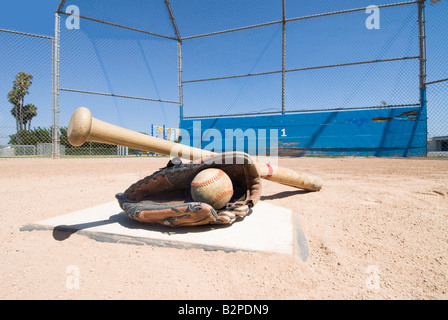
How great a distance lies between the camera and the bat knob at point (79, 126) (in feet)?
4.52

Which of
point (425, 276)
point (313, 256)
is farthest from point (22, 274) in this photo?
point (425, 276)

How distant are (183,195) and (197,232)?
550 millimetres

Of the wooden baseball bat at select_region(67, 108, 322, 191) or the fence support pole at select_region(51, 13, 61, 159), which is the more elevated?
the fence support pole at select_region(51, 13, 61, 159)

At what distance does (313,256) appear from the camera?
146 cm

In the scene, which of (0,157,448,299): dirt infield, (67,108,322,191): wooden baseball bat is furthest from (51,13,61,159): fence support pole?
(67,108,322,191): wooden baseball bat

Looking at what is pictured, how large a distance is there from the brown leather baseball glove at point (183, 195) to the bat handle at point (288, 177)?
1.23ft

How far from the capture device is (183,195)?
218 centimetres

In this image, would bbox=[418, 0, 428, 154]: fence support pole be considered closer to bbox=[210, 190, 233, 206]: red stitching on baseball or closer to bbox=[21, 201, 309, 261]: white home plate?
bbox=[21, 201, 309, 261]: white home plate

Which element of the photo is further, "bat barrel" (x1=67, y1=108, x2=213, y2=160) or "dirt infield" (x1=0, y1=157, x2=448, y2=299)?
"bat barrel" (x1=67, y1=108, x2=213, y2=160)

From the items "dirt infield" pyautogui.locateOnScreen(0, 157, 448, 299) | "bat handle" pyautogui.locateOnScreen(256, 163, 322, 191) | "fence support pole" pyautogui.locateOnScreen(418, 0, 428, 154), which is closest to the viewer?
"dirt infield" pyautogui.locateOnScreen(0, 157, 448, 299)

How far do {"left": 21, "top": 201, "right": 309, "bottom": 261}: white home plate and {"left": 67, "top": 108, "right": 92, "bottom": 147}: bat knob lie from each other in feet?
2.12

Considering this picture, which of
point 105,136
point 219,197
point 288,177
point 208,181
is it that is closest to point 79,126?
point 105,136

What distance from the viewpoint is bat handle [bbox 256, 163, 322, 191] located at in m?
2.60
